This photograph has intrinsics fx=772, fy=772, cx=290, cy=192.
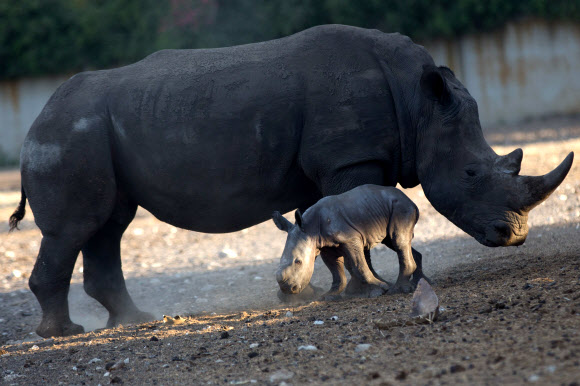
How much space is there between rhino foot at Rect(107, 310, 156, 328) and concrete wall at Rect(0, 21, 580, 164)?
15941mm

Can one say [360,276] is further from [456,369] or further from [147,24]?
[147,24]

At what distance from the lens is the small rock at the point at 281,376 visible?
3.83 m

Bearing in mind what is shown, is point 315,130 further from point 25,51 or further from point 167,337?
point 25,51

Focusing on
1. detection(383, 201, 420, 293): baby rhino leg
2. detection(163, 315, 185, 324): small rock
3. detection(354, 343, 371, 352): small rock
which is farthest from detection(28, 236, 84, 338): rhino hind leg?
detection(354, 343, 371, 352): small rock

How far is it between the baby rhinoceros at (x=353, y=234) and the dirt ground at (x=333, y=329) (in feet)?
0.73

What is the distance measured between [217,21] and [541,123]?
376 inches

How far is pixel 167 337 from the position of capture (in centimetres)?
509

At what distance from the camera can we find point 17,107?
893 inches

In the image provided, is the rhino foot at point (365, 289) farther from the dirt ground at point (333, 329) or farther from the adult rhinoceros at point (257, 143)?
the adult rhinoceros at point (257, 143)

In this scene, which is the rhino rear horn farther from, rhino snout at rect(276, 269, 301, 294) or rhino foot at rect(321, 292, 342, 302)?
rhino snout at rect(276, 269, 301, 294)

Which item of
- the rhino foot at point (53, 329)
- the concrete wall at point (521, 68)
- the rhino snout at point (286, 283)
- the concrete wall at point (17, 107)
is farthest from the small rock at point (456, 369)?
the concrete wall at point (17, 107)

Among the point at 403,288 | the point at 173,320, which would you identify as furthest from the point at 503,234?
the point at 173,320

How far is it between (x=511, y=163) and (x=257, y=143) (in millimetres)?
1856

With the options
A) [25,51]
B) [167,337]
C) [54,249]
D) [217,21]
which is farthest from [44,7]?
[167,337]
